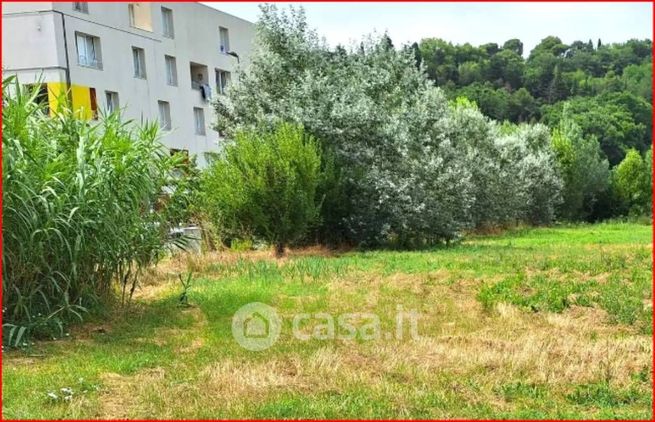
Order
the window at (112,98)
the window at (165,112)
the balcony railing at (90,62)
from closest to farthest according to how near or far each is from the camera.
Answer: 1. the balcony railing at (90,62)
2. the window at (112,98)
3. the window at (165,112)

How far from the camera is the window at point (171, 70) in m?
33.6

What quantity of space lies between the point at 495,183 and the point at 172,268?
1782 cm

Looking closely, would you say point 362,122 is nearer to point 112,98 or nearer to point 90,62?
point 90,62

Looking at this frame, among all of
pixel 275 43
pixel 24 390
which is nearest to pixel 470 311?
pixel 24 390

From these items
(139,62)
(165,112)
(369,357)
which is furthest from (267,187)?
(165,112)

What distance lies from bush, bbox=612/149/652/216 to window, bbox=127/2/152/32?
29.1 m

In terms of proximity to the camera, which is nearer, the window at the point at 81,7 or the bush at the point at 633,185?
the window at the point at 81,7

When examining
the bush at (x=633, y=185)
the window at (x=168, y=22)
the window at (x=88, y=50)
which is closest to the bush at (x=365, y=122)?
the window at (x=88, y=50)

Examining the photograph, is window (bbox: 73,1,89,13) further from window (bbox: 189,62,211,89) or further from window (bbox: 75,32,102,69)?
window (bbox: 189,62,211,89)

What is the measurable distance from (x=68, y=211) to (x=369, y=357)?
3632mm

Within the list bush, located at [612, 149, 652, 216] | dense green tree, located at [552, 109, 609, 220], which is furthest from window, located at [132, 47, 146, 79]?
bush, located at [612, 149, 652, 216]

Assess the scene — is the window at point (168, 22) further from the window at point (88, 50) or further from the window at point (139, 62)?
the window at point (88, 50)

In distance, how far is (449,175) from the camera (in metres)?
18.2

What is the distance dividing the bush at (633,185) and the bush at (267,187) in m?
29.8
